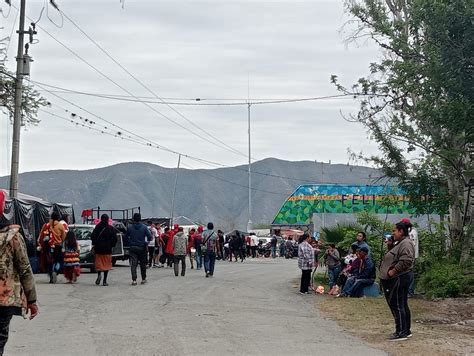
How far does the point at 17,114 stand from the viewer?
1033 inches

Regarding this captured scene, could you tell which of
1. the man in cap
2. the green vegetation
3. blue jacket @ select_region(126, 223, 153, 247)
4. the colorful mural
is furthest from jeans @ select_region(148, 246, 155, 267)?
the colorful mural

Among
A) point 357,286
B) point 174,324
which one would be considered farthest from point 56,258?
point 174,324

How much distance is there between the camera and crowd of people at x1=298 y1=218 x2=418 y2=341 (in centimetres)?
1190

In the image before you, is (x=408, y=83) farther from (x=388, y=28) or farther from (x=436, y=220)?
(x=436, y=220)

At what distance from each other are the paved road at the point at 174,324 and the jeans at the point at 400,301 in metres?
0.73

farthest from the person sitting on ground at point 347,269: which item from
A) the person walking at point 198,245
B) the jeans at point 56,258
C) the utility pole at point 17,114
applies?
the utility pole at point 17,114

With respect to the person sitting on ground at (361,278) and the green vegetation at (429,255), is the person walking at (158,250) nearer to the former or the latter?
the green vegetation at (429,255)

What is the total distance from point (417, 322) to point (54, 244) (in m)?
9.79

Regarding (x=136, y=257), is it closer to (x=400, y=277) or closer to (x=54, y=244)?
(x=54, y=244)

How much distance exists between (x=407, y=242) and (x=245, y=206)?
609 ft

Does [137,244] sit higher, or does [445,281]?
[137,244]

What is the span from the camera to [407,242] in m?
12.0

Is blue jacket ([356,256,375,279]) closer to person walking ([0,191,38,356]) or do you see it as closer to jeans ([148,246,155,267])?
person walking ([0,191,38,356])

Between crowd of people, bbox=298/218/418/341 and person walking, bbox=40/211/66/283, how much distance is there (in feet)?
20.0
